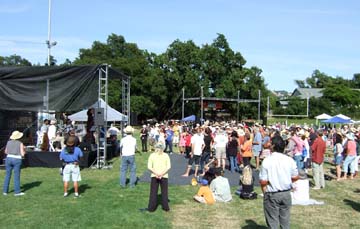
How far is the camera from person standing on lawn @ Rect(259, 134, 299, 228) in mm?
5520

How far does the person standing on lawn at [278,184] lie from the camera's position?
5.52m

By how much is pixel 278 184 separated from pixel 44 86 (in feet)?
40.3

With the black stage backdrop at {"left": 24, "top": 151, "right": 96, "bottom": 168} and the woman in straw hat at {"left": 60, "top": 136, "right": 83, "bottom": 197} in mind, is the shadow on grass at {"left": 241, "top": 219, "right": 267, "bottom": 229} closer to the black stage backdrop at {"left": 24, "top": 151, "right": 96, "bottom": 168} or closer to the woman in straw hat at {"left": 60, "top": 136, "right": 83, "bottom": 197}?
the woman in straw hat at {"left": 60, "top": 136, "right": 83, "bottom": 197}

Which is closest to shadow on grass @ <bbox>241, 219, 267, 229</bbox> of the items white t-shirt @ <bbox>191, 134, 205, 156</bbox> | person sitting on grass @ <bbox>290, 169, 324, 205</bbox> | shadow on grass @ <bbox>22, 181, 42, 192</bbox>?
person sitting on grass @ <bbox>290, 169, 324, 205</bbox>

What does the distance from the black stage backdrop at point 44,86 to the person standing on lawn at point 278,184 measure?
11257 millimetres

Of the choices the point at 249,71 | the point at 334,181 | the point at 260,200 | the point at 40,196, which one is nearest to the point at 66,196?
the point at 40,196

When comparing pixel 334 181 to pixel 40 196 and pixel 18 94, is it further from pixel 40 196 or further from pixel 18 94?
pixel 18 94

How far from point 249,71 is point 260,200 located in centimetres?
4687

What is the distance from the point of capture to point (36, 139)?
66.6 ft

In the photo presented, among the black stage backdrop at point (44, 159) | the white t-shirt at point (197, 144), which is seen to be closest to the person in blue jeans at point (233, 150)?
the white t-shirt at point (197, 144)

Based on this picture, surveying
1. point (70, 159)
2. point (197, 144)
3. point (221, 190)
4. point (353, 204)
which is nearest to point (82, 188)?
point (70, 159)

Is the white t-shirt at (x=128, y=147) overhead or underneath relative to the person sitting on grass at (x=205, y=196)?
overhead

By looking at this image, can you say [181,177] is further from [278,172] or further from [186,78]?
[186,78]

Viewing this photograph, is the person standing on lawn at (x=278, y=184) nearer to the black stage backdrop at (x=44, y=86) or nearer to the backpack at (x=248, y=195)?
the backpack at (x=248, y=195)
